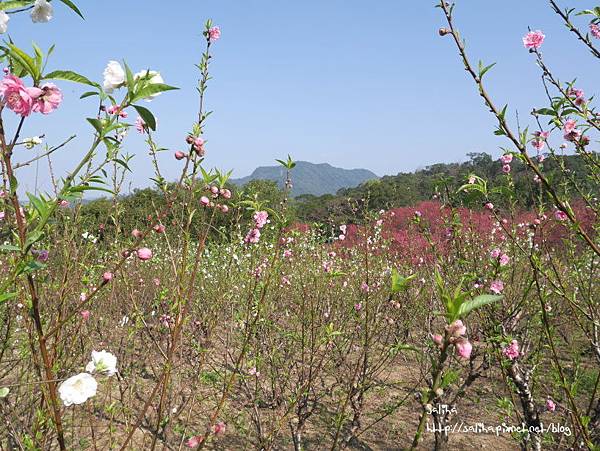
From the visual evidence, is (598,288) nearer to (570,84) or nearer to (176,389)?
(570,84)

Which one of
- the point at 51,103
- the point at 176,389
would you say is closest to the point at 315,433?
the point at 176,389

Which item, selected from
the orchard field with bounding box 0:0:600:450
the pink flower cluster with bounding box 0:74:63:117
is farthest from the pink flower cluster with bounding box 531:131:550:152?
the pink flower cluster with bounding box 0:74:63:117

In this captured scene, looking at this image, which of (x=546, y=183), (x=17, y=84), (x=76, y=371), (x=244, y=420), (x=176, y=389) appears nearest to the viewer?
(x=17, y=84)

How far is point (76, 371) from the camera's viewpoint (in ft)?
9.19

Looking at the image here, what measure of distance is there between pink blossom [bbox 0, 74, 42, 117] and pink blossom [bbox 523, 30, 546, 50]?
6.93 feet

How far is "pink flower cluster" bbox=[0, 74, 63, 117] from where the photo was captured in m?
0.91

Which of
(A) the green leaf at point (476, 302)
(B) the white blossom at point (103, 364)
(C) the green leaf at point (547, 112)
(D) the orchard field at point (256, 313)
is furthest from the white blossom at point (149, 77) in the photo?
(C) the green leaf at point (547, 112)

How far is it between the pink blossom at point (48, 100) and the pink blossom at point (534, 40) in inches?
81.2

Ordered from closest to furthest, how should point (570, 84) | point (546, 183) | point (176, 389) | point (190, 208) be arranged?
point (546, 183) < point (190, 208) < point (570, 84) < point (176, 389)

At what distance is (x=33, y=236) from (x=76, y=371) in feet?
7.54

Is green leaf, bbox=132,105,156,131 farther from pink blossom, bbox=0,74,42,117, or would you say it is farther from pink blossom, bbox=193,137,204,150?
pink blossom, bbox=193,137,204,150

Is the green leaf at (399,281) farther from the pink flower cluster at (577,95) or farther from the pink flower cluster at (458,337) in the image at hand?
the pink flower cluster at (577,95)

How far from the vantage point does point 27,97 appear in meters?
0.92

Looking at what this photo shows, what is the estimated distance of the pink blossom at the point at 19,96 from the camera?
91cm
